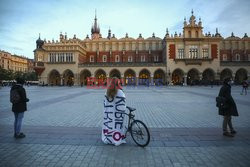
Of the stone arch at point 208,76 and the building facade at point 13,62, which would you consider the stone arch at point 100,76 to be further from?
the building facade at point 13,62

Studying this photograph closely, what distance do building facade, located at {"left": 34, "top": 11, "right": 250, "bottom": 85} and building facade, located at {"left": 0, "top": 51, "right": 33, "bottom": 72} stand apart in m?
44.0

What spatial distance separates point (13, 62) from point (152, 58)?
77271 mm

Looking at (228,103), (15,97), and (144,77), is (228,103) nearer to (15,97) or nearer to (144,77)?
(15,97)

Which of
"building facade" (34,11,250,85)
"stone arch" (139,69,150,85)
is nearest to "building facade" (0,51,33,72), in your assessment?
"building facade" (34,11,250,85)

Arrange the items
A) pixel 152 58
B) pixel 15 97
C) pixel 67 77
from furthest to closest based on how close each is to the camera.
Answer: pixel 152 58 < pixel 67 77 < pixel 15 97

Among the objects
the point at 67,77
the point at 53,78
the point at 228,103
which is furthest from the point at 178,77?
the point at 228,103

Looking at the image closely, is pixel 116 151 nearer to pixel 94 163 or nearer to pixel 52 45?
pixel 94 163

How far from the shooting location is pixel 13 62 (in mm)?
91812

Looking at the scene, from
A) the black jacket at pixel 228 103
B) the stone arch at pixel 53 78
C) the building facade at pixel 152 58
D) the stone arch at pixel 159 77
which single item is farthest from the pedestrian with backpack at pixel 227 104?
the stone arch at pixel 53 78

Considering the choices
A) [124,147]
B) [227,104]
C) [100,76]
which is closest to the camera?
[124,147]

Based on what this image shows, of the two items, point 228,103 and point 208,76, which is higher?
point 208,76

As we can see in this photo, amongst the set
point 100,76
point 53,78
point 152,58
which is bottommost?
point 53,78

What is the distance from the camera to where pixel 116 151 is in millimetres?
4285

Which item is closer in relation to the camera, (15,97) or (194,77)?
(15,97)
